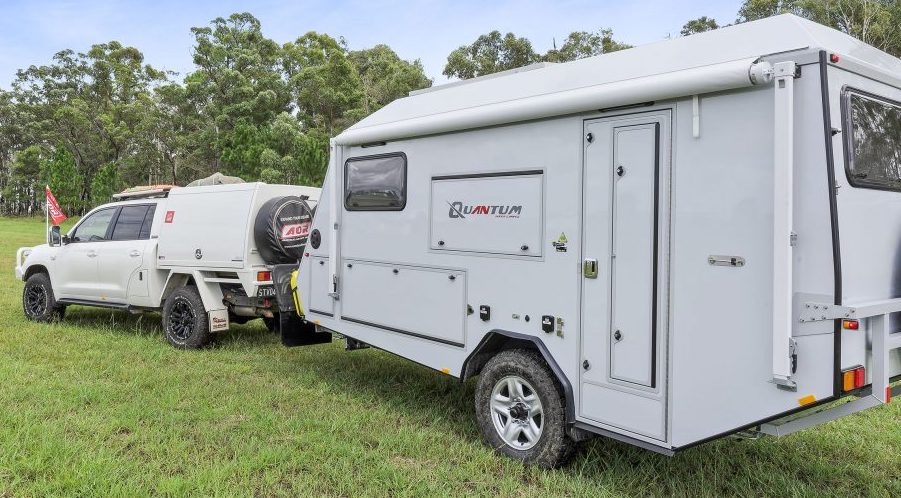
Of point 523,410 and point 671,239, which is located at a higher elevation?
point 671,239

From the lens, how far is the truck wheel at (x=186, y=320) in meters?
7.98

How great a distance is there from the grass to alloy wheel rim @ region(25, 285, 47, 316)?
9.87 ft

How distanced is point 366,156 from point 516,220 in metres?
1.99

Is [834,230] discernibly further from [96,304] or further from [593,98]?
[96,304]

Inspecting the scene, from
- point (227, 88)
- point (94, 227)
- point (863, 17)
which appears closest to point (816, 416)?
point (94, 227)

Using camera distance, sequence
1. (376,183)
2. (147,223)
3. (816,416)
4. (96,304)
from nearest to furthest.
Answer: (816,416), (376,183), (147,223), (96,304)

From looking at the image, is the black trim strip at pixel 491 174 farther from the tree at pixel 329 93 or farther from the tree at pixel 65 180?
the tree at pixel 65 180

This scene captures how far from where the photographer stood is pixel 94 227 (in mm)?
9391

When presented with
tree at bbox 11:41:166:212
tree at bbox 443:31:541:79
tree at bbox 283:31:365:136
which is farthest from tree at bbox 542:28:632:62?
tree at bbox 11:41:166:212

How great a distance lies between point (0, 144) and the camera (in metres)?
62.7

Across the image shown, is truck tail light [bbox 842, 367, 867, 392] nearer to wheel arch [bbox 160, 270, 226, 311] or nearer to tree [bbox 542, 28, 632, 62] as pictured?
wheel arch [bbox 160, 270, 226, 311]

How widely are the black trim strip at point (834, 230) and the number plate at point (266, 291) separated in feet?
20.0

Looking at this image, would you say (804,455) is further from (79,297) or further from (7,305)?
(7,305)

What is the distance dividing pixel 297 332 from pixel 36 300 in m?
5.25
